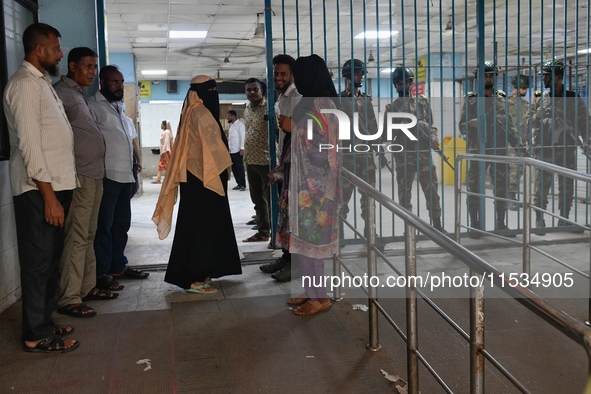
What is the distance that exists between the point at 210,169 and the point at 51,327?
1340 mm

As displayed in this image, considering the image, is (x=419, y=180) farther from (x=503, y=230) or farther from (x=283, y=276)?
(x=283, y=276)

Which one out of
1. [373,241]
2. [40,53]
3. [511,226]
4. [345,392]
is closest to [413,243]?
[373,241]

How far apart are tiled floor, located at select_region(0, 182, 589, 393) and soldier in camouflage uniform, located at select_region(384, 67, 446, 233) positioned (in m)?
1.66

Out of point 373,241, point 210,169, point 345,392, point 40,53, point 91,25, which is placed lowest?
point 345,392

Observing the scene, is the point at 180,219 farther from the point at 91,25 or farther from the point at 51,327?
the point at 91,25

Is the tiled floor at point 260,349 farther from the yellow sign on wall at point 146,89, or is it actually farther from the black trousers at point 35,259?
the yellow sign on wall at point 146,89

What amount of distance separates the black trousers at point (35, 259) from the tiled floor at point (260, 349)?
183 millimetres

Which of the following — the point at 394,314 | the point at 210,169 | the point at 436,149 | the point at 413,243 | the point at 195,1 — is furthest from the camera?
the point at 195,1

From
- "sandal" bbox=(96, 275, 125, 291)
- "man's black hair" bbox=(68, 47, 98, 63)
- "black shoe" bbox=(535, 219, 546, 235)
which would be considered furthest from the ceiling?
"sandal" bbox=(96, 275, 125, 291)

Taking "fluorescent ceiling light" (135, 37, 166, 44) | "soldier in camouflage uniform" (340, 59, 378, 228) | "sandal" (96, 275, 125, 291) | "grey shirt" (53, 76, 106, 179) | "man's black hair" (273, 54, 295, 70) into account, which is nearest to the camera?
"grey shirt" (53, 76, 106, 179)

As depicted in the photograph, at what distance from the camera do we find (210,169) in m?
3.81

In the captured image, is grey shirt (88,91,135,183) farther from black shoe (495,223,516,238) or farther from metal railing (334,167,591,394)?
black shoe (495,223,516,238)

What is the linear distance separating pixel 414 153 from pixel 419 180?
0.28 metres

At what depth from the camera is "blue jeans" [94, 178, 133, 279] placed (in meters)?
4.00
